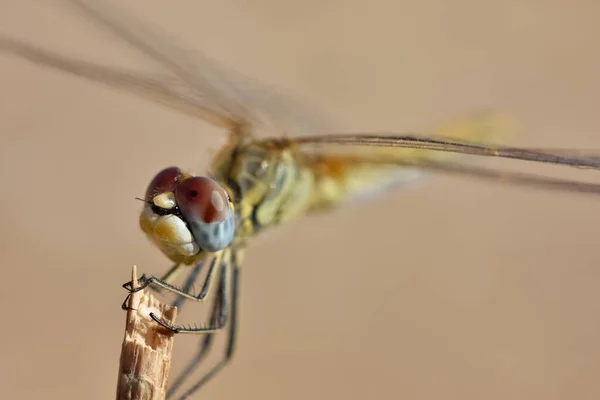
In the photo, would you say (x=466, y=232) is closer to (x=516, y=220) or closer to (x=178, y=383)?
(x=516, y=220)

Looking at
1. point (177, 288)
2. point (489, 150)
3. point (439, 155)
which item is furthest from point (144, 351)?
point (439, 155)

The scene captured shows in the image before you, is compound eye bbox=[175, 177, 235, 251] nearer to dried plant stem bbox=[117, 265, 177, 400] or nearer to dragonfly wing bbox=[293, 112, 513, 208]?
dried plant stem bbox=[117, 265, 177, 400]

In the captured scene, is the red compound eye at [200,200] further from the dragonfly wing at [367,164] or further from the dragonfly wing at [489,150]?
the dragonfly wing at [367,164]

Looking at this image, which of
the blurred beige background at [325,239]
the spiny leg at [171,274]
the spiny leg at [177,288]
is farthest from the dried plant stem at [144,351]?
the blurred beige background at [325,239]

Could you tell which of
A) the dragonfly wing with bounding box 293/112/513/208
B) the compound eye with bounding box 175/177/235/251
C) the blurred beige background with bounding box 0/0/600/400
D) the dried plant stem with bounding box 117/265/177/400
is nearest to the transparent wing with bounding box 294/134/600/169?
the compound eye with bounding box 175/177/235/251

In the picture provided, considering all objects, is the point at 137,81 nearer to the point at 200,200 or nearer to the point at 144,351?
the point at 200,200

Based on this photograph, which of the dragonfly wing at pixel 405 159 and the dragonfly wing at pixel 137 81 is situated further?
the dragonfly wing at pixel 137 81

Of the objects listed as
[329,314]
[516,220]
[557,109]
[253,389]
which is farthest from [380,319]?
[557,109]
